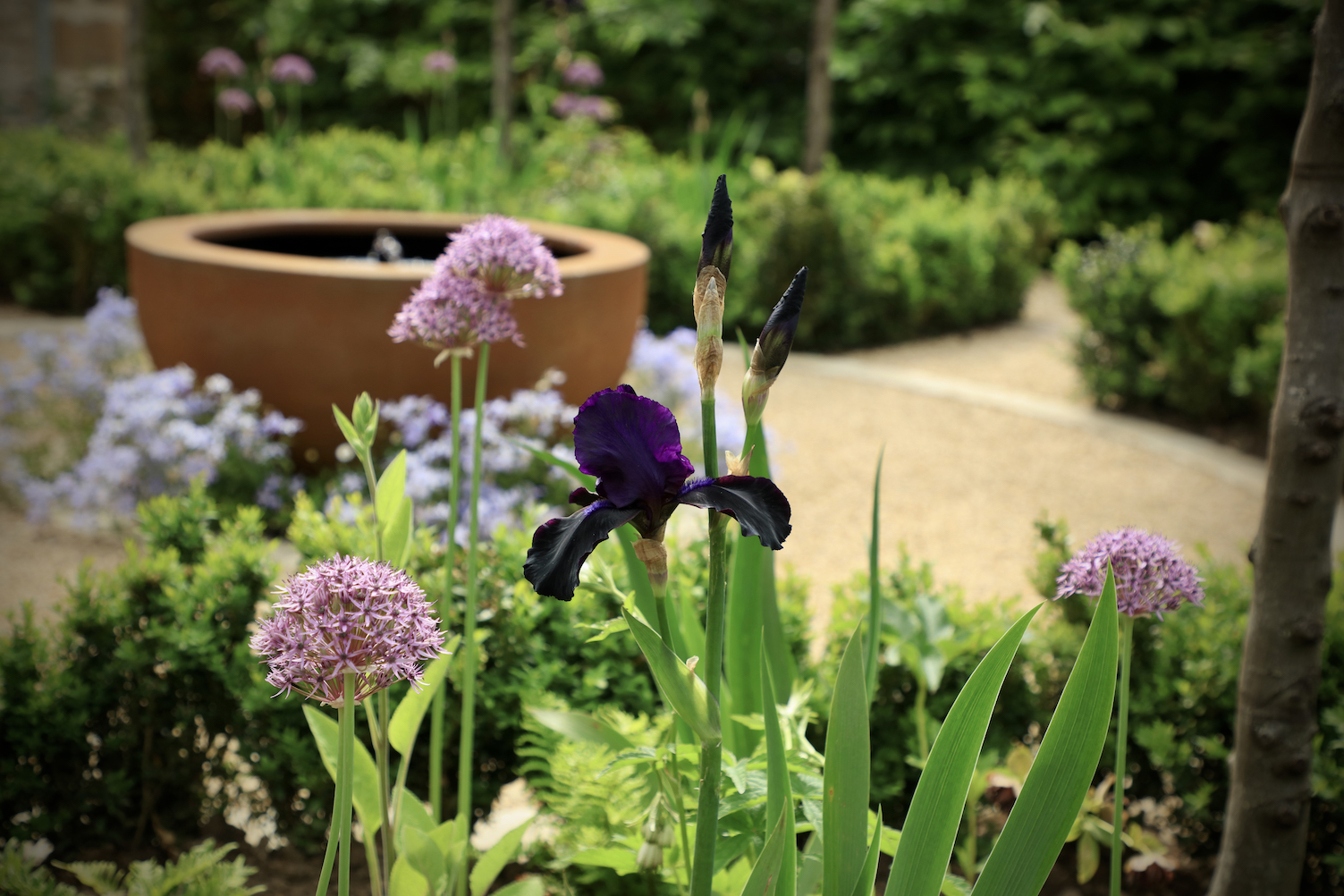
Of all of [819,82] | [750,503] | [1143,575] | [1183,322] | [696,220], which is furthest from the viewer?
[819,82]

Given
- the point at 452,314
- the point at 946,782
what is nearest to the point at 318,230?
the point at 452,314

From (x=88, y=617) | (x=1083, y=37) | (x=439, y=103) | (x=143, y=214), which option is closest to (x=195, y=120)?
(x=439, y=103)

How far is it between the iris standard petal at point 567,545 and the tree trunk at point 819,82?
287 inches

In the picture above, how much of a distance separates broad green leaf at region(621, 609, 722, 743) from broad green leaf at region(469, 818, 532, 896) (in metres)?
0.51

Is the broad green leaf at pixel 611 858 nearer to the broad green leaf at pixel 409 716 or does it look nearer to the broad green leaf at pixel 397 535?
the broad green leaf at pixel 409 716

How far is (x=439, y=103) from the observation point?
38.4 feet

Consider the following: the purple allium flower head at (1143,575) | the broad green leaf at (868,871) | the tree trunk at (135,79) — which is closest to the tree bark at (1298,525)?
the purple allium flower head at (1143,575)

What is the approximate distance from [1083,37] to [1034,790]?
365 inches

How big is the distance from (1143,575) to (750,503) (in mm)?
573

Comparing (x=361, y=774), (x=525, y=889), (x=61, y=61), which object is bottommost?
(x=525, y=889)

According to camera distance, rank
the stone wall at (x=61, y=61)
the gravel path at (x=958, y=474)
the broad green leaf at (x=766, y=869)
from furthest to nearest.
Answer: the stone wall at (x=61, y=61), the gravel path at (x=958, y=474), the broad green leaf at (x=766, y=869)

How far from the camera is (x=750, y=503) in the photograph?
32.2 inches

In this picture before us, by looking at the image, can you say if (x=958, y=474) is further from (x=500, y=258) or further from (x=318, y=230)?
(x=500, y=258)

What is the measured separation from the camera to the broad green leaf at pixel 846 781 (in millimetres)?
1017
